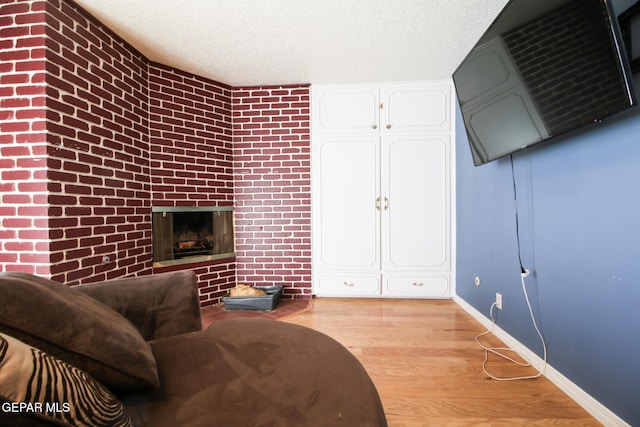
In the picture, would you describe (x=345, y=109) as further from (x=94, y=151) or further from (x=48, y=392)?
(x=48, y=392)

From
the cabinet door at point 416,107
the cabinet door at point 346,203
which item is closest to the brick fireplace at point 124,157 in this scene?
the cabinet door at point 346,203

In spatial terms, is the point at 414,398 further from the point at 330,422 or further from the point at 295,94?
the point at 295,94

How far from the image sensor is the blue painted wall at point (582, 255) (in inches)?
44.1

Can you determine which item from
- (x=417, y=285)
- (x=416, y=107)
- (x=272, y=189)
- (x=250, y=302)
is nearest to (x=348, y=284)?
(x=417, y=285)

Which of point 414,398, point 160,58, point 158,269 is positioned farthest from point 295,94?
point 414,398

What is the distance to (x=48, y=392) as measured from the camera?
463mm

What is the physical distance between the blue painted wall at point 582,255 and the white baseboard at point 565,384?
29 millimetres

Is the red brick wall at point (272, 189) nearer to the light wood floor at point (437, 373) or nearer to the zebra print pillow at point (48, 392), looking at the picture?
the light wood floor at point (437, 373)

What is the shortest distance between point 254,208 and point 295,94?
134 cm

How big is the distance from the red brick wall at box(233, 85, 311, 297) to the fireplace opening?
0.14 m

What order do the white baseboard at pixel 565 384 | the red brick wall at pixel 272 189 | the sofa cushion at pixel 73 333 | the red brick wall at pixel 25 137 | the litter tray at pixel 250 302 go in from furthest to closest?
the red brick wall at pixel 272 189
the litter tray at pixel 250 302
the red brick wall at pixel 25 137
the white baseboard at pixel 565 384
the sofa cushion at pixel 73 333

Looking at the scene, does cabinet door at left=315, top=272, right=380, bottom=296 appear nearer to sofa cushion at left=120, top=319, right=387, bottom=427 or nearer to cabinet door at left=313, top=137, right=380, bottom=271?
cabinet door at left=313, top=137, right=380, bottom=271

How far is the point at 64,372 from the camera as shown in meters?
0.53

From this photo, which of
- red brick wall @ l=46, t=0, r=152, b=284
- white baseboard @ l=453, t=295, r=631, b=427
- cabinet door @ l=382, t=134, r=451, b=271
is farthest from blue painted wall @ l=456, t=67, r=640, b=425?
red brick wall @ l=46, t=0, r=152, b=284
